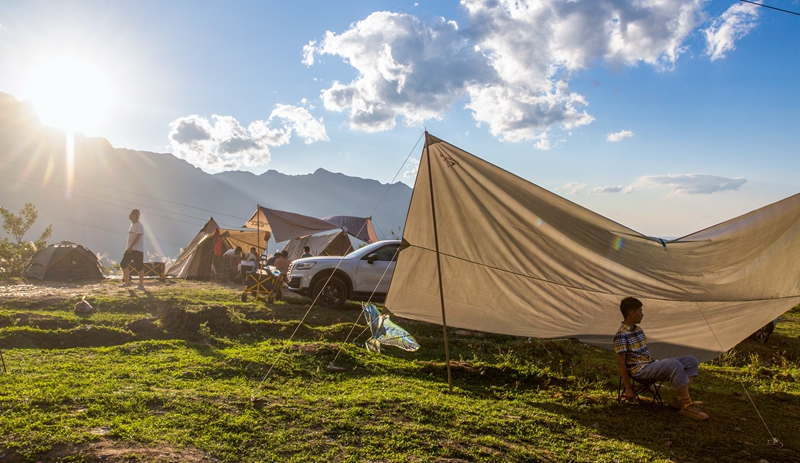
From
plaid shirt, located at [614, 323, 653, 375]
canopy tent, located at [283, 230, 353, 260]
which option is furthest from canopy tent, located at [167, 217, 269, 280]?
plaid shirt, located at [614, 323, 653, 375]

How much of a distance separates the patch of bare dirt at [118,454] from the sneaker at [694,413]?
14.3 feet

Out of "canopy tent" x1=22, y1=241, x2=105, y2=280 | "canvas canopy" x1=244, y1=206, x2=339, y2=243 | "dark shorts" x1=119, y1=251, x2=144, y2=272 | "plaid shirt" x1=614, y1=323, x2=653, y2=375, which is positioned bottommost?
"canopy tent" x1=22, y1=241, x2=105, y2=280

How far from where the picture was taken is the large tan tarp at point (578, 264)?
5.48 meters

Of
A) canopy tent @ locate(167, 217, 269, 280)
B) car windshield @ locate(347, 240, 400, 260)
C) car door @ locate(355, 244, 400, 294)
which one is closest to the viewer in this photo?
car door @ locate(355, 244, 400, 294)

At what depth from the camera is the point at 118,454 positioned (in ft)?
10.4

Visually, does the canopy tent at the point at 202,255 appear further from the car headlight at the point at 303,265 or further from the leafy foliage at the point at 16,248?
the car headlight at the point at 303,265

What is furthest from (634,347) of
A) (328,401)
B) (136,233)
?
(136,233)

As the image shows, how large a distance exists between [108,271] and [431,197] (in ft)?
65.6

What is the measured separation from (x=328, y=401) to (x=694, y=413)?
Answer: 3565mm

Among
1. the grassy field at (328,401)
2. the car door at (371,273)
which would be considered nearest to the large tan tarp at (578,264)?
the grassy field at (328,401)

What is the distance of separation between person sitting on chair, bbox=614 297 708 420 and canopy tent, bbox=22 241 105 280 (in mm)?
17387

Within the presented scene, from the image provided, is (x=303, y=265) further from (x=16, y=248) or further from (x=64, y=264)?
(x=16, y=248)

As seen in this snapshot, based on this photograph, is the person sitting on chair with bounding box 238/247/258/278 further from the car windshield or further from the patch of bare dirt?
the patch of bare dirt

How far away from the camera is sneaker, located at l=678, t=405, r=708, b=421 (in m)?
4.60
